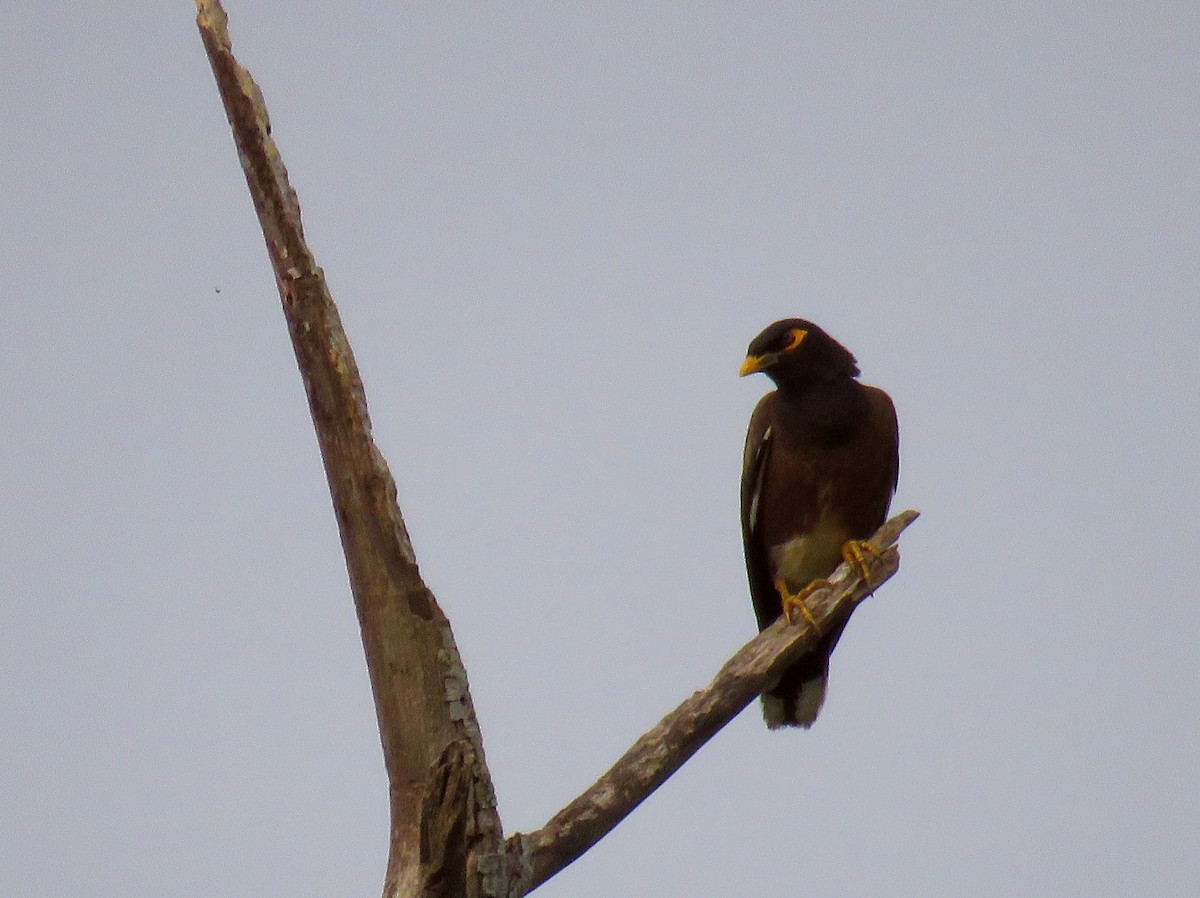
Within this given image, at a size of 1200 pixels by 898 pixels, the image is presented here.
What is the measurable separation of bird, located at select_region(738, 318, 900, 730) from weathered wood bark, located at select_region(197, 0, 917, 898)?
2251 mm

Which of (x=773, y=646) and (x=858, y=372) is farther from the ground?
(x=858, y=372)

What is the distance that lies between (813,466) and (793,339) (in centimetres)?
58

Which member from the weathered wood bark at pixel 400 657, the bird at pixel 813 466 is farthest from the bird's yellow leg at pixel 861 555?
the weathered wood bark at pixel 400 657

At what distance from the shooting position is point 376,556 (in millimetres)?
4055

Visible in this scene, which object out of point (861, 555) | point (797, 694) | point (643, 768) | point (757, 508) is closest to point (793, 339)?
point (757, 508)

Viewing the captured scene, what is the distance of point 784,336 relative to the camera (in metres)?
6.45

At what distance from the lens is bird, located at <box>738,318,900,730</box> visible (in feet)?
21.0

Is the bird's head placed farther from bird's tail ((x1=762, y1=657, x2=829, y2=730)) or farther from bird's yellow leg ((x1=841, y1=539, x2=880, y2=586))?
bird's tail ((x1=762, y1=657, x2=829, y2=730))

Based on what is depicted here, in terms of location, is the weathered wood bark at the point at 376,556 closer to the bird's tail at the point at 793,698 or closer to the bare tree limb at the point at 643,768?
the bare tree limb at the point at 643,768

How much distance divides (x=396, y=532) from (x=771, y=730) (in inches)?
116

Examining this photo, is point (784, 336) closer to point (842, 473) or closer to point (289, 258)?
point (842, 473)

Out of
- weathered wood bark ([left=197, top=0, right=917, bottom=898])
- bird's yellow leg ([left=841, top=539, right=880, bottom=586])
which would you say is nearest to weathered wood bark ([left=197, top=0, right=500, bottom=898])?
weathered wood bark ([left=197, top=0, right=917, bottom=898])

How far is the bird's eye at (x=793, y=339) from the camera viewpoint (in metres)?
6.44

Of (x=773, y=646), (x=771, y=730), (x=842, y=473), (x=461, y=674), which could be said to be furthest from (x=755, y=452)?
(x=461, y=674)
